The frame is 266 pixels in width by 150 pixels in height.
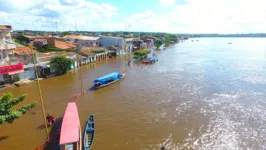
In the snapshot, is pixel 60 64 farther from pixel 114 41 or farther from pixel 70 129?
pixel 114 41

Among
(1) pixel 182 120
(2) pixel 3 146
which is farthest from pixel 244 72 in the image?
(2) pixel 3 146

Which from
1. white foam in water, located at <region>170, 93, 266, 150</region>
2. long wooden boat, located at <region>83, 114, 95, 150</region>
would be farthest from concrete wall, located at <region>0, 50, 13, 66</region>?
white foam in water, located at <region>170, 93, 266, 150</region>

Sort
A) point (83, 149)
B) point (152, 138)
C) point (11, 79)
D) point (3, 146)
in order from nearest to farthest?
1. point (83, 149)
2. point (3, 146)
3. point (152, 138)
4. point (11, 79)

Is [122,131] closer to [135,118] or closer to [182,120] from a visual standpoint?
[135,118]

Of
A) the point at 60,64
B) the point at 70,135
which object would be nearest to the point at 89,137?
the point at 70,135

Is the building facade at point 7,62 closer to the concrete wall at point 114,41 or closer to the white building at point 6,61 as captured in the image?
the white building at point 6,61

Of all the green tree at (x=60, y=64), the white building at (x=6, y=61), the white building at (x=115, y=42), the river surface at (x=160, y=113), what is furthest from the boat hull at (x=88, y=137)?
the white building at (x=115, y=42)

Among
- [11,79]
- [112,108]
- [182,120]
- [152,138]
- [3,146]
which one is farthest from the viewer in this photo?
[11,79]

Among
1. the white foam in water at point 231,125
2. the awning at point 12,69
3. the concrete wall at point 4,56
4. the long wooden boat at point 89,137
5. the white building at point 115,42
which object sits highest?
the white building at point 115,42

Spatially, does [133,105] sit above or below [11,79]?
below
